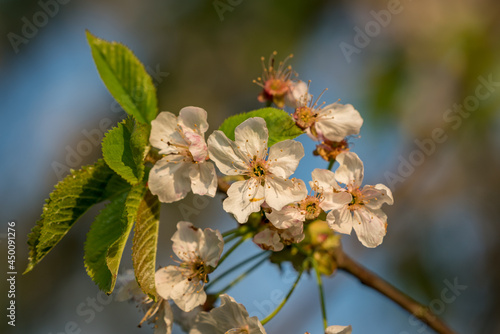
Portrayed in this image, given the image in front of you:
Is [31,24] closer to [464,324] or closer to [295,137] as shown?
[295,137]

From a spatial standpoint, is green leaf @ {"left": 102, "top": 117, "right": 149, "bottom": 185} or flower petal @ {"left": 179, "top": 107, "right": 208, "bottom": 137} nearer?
green leaf @ {"left": 102, "top": 117, "right": 149, "bottom": 185}

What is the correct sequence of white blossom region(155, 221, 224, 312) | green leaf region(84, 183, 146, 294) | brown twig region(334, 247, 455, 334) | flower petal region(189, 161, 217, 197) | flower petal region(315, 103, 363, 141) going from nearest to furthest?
1. green leaf region(84, 183, 146, 294)
2. flower petal region(189, 161, 217, 197)
3. white blossom region(155, 221, 224, 312)
4. flower petal region(315, 103, 363, 141)
5. brown twig region(334, 247, 455, 334)

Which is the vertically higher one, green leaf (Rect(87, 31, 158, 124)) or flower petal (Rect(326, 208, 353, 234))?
green leaf (Rect(87, 31, 158, 124))

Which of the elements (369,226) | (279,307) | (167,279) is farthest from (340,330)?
(167,279)

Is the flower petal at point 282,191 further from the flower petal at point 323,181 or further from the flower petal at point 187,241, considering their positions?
the flower petal at point 187,241

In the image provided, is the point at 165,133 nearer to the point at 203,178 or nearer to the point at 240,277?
the point at 203,178

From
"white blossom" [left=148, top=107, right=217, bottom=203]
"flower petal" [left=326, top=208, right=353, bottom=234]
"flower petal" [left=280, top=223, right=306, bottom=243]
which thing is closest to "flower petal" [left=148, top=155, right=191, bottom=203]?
"white blossom" [left=148, top=107, right=217, bottom=203]

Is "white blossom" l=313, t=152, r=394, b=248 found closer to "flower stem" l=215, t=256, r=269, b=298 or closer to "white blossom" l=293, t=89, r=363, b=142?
"white blossom" l=293, t=89, r=363, b=142

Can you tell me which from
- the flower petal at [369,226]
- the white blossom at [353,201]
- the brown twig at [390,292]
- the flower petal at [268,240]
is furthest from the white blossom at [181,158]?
the brown twig at [390,292]
